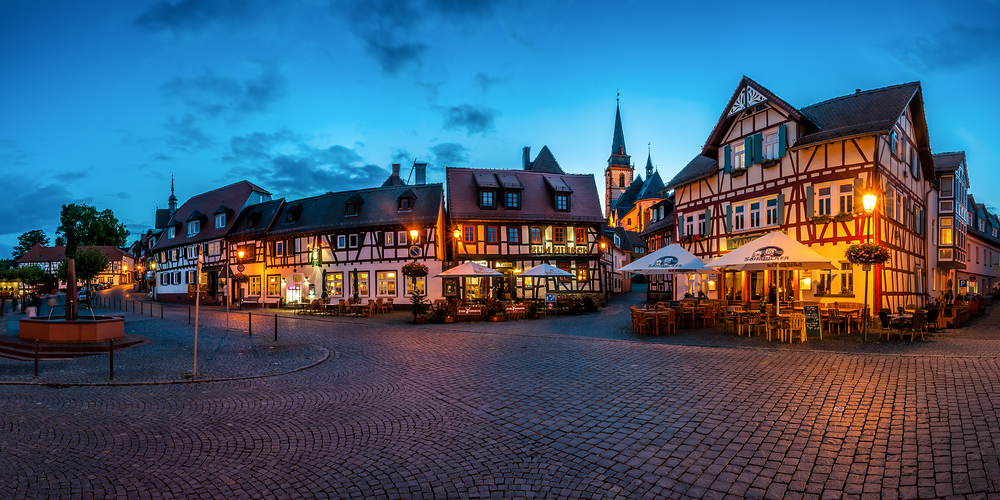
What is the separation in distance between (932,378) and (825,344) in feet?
16.0

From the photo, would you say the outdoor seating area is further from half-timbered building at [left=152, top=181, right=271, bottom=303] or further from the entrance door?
half-timbered building at [left=152, top=181, right=271, bottom=303]

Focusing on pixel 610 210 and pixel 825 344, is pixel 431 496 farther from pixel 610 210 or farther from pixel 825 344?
pixel 610 210

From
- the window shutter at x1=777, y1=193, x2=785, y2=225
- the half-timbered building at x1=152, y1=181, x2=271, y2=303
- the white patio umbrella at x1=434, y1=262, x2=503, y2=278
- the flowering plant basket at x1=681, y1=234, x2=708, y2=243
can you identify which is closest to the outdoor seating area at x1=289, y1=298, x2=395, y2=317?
the white patio umbrella at x1=434, y1=262, x2=503, y2=278

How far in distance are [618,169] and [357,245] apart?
A: 260 ft

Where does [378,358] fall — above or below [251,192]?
below

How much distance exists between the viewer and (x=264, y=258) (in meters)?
38.1

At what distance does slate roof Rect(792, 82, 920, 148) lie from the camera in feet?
63.0

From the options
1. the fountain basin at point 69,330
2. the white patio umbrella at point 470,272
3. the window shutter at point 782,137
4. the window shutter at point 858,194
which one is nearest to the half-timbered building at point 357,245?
the white patio umbrella at point 470,272

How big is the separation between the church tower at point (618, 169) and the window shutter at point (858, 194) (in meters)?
82.6

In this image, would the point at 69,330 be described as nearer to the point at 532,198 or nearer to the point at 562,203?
the point at 532,198

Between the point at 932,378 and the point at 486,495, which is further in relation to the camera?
the point at 932,378

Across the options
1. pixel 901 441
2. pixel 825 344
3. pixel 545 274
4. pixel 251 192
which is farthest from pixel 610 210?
pixel 901 441

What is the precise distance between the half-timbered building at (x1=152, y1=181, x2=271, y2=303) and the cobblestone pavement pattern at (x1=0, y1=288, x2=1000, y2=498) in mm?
32027

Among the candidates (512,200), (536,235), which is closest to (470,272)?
(536,235)
